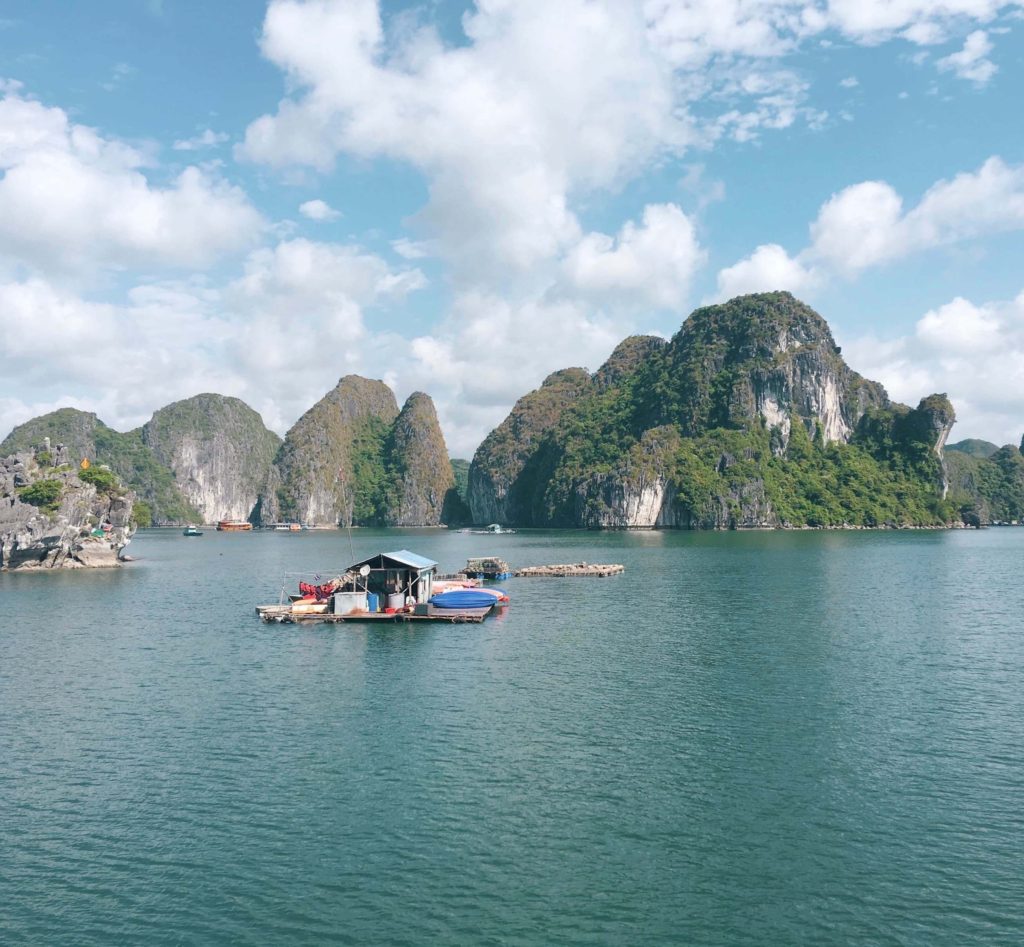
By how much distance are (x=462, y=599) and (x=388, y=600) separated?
5754 mm

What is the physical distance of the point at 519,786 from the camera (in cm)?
2445

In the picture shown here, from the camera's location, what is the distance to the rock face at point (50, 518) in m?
93.2

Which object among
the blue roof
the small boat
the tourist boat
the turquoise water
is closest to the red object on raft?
the blue roof

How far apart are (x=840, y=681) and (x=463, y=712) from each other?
17.9 metres

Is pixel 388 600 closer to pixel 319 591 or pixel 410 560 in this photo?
pixel 410 560

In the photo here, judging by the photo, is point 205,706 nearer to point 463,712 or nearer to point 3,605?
point 463,712

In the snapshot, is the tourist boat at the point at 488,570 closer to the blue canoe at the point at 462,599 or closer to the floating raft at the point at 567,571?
the floating raft at the point at 567,571

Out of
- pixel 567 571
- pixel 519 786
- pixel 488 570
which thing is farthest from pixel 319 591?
pixel 519 786

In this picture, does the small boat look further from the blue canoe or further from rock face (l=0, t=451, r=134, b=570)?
rock face (l=0, t=451, r=134, b=570)

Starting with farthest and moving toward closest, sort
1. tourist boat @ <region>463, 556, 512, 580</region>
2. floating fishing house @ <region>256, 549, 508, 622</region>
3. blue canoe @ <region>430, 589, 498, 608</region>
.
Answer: tourist boat @ <region>463, 556, 512, 580</region>
blue canoe @ <region>430, 589, 498, 608</region>
floating fishing house @ <region>256, 549, 508, 622</region>

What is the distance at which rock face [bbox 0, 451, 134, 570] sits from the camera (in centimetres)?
9325

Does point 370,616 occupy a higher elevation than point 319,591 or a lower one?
lower

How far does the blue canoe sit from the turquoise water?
7846 millimetres

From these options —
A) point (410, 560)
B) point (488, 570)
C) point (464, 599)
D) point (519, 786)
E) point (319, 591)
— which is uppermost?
point (410, 560)
